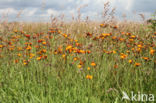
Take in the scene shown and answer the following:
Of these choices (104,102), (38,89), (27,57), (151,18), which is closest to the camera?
(104,102)

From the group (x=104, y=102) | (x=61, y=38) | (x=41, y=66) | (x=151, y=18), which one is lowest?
(x=104, y=102)

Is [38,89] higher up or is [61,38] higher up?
[61,38]

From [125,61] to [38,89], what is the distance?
48.7 inches

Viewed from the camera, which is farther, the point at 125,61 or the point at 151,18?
the point at 151,18

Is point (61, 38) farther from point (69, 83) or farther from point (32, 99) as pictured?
point (32, 99)

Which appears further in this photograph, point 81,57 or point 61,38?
point 61,38

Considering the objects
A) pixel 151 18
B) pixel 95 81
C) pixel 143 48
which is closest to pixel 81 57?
pixel 95 81

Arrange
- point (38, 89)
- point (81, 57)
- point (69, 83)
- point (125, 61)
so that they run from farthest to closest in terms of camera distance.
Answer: point (125, 61) → point (81, 57) → point (69, 83) → point (38, 89)

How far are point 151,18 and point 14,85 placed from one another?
2.40 m

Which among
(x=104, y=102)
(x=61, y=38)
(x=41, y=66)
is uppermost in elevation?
(x=61, y=38)

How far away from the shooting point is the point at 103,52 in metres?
2.81

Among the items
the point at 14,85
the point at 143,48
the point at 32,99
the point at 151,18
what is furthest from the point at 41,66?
the point at 151,18

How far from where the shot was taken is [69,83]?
226cm

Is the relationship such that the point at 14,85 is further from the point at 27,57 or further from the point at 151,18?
the point at 151,18
